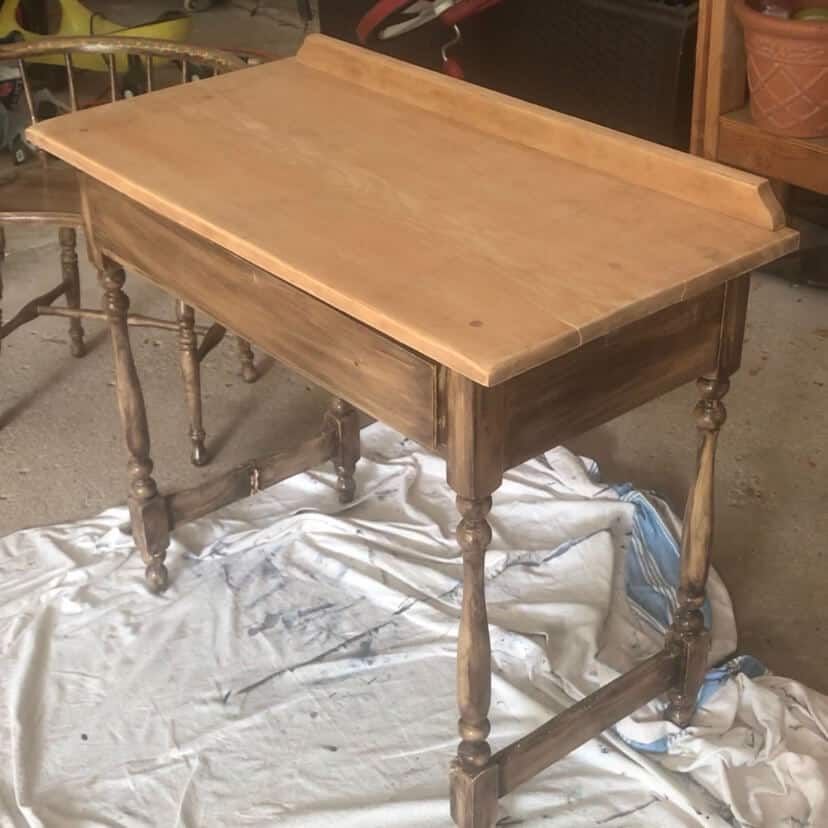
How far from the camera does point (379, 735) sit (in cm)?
182

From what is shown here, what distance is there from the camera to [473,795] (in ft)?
5.04

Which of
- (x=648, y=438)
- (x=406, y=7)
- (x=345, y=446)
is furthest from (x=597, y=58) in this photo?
(x=345, y=446)

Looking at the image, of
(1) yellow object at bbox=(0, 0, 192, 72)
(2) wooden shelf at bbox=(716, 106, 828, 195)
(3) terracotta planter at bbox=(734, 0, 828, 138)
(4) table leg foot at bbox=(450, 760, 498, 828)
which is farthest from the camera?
(1) yellow object at bbox=(0, 0, 192, 72)

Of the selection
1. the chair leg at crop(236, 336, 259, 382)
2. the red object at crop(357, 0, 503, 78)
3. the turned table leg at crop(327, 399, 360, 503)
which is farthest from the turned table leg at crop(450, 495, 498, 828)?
the red object at crop(357, 0, 503, 78)

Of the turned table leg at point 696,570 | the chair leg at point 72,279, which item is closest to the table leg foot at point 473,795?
the turned table leg at point 696,570

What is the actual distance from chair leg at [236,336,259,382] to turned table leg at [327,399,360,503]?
502mm

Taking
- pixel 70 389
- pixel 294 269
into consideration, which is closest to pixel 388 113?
→ pixel 294 269

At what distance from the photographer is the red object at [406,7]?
280cm

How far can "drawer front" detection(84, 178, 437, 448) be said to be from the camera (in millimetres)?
1337

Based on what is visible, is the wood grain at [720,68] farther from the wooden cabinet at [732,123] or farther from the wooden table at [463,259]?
the wooden table at [463,259]

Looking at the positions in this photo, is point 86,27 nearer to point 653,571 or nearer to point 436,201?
point 653,571

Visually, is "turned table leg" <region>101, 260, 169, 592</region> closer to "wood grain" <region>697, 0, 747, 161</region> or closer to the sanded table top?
the sanded table top

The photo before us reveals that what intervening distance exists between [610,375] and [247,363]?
4.80 ft

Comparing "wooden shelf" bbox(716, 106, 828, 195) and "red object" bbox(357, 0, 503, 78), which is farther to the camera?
"red object" bbox(357, 0, 503, 78)
